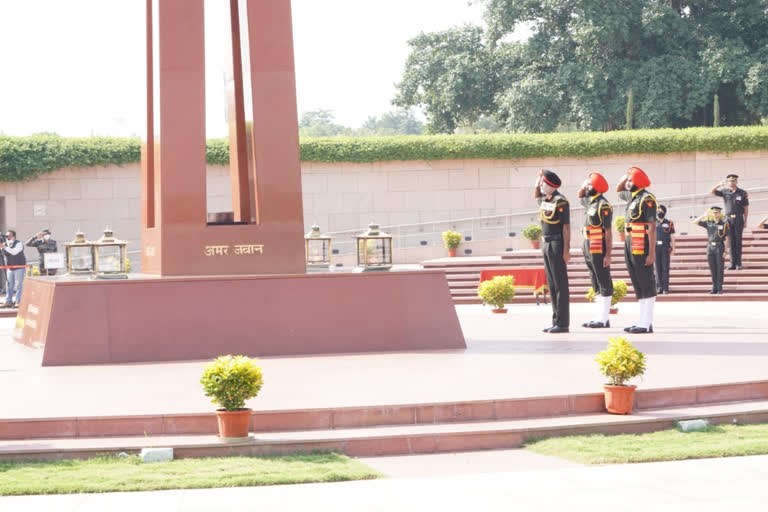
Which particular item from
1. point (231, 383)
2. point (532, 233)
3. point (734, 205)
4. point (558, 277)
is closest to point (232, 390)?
point (231, 383)

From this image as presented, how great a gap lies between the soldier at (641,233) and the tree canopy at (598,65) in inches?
762

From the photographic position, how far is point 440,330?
10039 millimetres

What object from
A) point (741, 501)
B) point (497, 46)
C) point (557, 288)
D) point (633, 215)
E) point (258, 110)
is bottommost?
point (741, 501)

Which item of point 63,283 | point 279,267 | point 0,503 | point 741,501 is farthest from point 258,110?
point 741,501

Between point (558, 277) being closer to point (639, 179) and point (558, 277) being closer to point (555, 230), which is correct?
point (555, 230)

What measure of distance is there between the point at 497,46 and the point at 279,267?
23.8 meters

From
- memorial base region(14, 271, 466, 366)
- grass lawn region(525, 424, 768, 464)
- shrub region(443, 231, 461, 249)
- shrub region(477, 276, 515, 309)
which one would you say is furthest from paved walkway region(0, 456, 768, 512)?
shrub region(443, 231, 461, 249)

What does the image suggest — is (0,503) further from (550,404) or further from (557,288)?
(557,288)

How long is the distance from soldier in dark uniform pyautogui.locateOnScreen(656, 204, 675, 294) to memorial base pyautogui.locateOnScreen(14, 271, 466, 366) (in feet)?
28.0

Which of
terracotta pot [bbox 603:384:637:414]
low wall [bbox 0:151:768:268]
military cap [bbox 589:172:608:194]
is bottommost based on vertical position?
terracotta pot [bbox 603:384:637:414]

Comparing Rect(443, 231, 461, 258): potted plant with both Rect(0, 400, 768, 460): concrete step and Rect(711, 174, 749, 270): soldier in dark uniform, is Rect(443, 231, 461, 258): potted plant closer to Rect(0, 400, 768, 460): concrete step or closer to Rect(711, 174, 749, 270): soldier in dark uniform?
Rect(711, 174, 749, 270): soldier in dark uniform

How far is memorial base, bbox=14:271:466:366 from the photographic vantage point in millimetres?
9289

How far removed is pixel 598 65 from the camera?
31.2 m

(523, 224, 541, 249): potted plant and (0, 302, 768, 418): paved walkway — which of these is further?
(523, 224, 541, 249): potted plant
